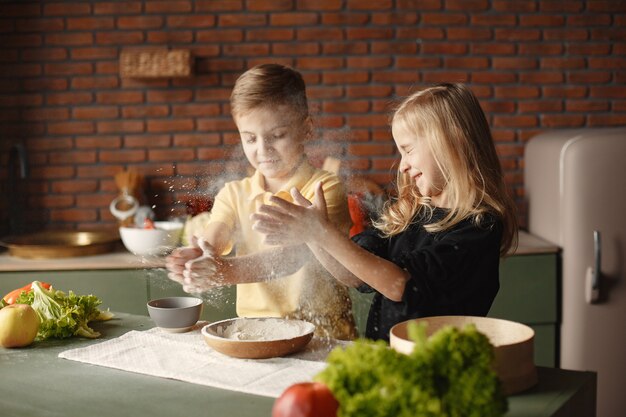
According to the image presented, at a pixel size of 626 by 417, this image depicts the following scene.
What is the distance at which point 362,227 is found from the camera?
8.90 feet

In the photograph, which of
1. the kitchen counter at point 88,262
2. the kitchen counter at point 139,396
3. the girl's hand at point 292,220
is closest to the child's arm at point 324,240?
the girl's hand at point 292,220

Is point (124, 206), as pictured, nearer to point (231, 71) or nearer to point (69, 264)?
point (69, 264)

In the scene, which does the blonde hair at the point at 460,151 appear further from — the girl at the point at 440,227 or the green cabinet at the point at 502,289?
the green cabinet at the point at 502,289

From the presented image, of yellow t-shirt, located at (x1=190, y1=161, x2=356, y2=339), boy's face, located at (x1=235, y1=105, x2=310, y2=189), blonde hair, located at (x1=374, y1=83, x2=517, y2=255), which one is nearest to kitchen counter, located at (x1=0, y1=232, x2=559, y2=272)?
yellow t-shirt, located at (x1=190, y1=161, x2=356, y2=339)

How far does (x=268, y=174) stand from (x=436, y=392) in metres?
0.85

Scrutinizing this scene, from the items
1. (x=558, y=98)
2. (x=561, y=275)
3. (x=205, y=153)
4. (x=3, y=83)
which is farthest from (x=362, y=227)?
(x=3, y=83)

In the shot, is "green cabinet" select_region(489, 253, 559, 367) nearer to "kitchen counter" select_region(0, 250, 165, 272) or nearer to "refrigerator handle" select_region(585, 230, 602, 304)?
"refrigerator handle" select_region(585, 230, 602, 304)

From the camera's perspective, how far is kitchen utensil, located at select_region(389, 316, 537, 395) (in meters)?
1.31

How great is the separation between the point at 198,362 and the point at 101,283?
64.5 inches

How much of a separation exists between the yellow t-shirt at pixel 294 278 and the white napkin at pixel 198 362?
19 centimetres

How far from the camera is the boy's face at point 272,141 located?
1.69 meters

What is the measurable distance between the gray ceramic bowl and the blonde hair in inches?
22.9

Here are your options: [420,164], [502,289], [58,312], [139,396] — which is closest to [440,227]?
[420,164]

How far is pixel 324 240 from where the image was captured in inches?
63.8
